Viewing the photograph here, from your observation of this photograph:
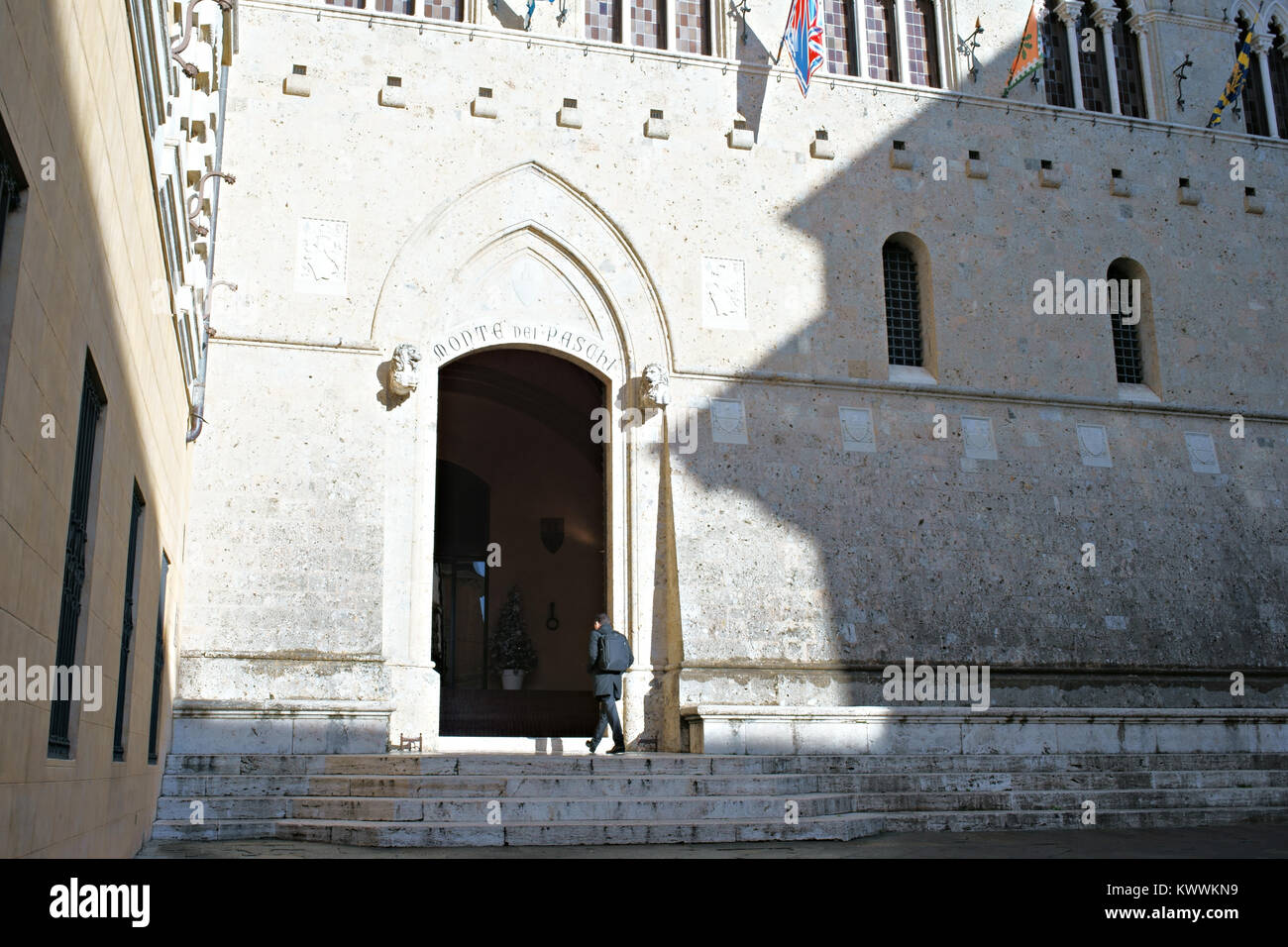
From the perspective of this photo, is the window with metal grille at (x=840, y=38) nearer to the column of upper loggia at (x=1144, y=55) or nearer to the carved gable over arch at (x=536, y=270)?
the carved gable over arch at (x=536, y=270)

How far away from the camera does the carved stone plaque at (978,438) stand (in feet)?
49.4

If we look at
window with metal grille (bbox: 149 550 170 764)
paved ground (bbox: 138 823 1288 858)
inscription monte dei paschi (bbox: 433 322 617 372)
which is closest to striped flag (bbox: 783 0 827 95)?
inscription monte dei paschi (bbox: 433 322 617 372)

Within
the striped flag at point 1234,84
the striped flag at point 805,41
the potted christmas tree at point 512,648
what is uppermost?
the striped flag at point 1234,84

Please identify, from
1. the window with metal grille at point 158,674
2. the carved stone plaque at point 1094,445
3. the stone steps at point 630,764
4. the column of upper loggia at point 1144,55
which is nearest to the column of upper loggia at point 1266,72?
the column of upper loggia at point 1144,55

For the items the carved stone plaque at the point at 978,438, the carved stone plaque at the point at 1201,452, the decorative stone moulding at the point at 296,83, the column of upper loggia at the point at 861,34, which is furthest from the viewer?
the column of upper loggia at the point at 861,34

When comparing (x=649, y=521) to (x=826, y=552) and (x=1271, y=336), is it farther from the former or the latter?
(x=1271, y=336)

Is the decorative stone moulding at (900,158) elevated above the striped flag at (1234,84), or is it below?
below

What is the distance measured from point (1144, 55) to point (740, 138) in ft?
21.0

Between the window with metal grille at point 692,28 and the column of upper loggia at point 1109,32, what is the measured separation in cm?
561

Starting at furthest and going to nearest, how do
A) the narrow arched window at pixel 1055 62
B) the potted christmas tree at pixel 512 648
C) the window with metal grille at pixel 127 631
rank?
the potted christmas tree at pixel 512 648
the narrow arched window at pixel 1055 62
the window with metal grille at pixel 127 631

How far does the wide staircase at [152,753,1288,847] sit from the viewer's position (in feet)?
30.8

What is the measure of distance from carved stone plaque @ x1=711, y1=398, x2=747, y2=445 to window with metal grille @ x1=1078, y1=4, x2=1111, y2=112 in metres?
6.98
